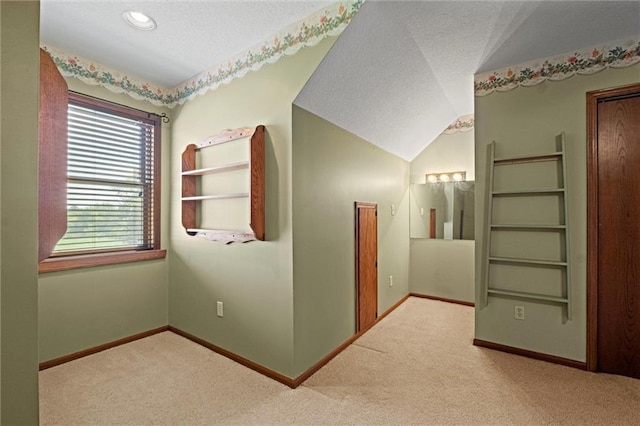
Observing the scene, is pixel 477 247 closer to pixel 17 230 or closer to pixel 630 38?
pixel 630 38

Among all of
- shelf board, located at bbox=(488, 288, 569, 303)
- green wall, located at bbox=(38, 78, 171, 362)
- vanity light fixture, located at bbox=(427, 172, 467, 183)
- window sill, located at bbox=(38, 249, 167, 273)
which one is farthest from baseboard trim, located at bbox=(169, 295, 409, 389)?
vanity light fixture, located at bbox=(427, 172, 467, 183)

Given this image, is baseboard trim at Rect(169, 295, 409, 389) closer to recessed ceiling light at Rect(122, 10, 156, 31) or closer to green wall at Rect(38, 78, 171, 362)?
green wall at Rect(38, 78, 171, 362)

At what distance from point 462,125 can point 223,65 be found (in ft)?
10.2

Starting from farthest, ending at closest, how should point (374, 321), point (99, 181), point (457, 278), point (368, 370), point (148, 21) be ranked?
point (457, 278)
point (374, 321)
point (99, 181)
point (368, 370)
point (148, 21)

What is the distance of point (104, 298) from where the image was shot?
2738 millimetres

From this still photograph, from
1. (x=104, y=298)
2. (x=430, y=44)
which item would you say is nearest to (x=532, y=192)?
(x=430, y=44)

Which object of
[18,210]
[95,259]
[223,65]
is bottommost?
[95,259]

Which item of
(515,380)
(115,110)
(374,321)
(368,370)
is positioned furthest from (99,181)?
(515,380)

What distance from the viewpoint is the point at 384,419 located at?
181cm

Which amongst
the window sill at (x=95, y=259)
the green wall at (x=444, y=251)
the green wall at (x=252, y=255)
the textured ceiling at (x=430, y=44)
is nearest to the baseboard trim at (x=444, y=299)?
the green wall at (x=444, y=251)

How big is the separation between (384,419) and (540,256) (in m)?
1.87

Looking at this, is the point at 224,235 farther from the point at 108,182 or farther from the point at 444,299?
the point at 444,299

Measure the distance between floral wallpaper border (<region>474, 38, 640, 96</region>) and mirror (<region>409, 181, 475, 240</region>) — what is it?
145cm

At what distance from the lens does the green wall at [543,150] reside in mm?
2369
